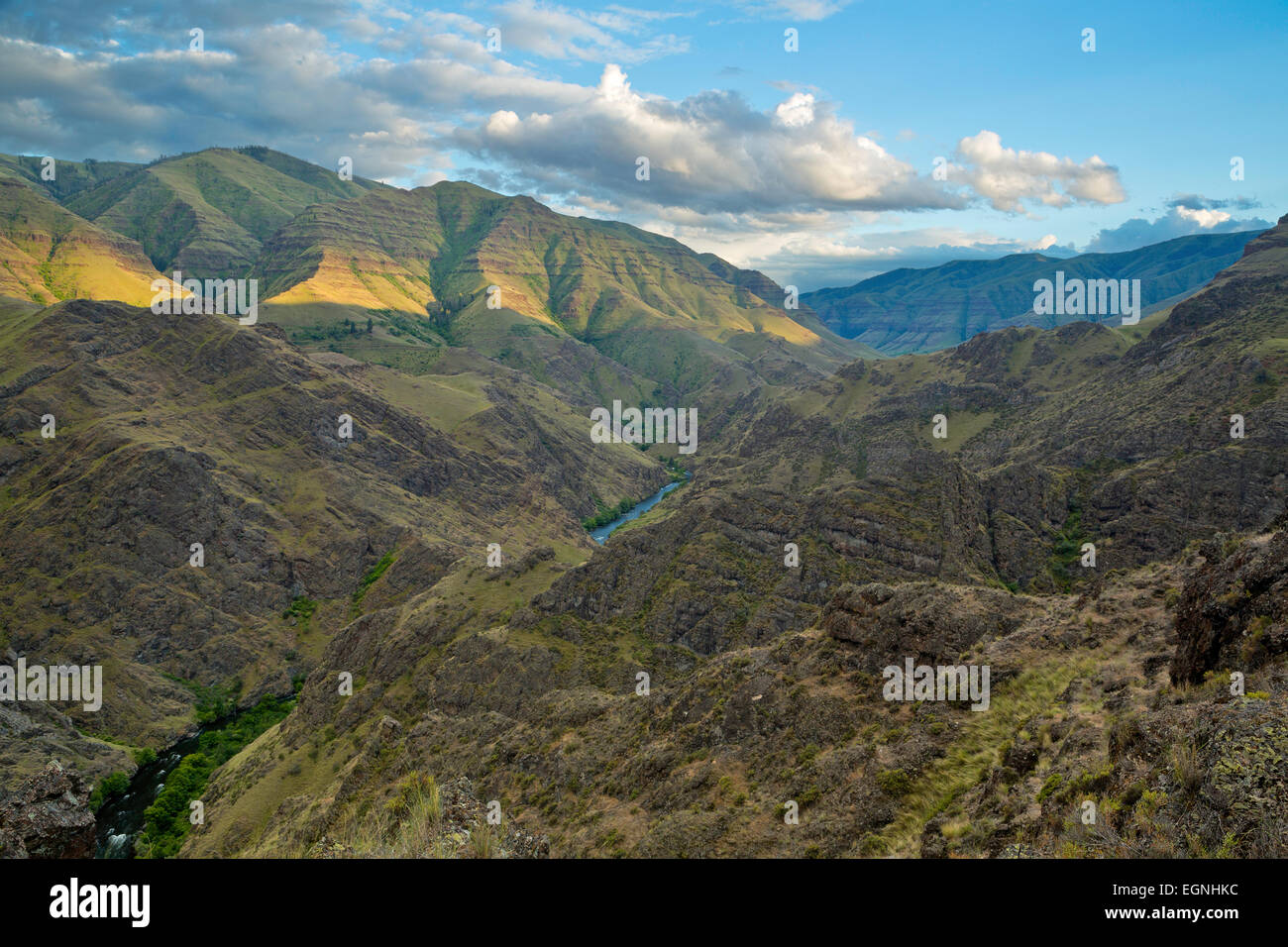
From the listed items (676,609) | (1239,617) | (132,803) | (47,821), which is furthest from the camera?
(132,803)

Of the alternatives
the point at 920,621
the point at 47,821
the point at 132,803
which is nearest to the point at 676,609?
the point at 920,621

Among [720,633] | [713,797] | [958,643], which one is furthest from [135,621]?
[958,643]

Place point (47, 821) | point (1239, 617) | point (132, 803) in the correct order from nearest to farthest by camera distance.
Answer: point (1239, 617), point (47, 821), point (132, 803)

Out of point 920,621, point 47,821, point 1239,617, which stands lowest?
point 47,821

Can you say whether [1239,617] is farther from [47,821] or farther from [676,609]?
[676,609]

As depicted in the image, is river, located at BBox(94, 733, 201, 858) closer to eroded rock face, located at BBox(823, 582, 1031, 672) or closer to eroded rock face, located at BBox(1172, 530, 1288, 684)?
eroded rock face, located at BBox(823, 582, 1031, 672)

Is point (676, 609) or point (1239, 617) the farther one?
point (676, 609)

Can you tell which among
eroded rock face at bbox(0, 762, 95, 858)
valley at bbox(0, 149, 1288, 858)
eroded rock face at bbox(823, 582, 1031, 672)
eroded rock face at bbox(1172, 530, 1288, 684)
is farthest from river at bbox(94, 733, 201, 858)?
eroded rock face at bbox(1172, 530, 1288, 684)
